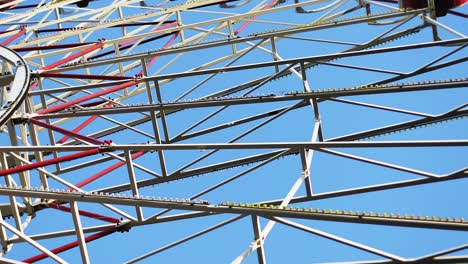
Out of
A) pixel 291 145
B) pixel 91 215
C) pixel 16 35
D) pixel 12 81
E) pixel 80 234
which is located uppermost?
pixel 16 35

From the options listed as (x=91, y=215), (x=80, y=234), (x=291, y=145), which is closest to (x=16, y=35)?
(x=91, y=215)

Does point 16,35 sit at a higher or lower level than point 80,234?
higher

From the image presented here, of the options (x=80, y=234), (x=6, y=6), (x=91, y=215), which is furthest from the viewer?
(x=6, y=6)


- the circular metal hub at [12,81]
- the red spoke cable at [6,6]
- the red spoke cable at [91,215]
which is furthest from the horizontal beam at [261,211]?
the red spoke cable at [6,6]

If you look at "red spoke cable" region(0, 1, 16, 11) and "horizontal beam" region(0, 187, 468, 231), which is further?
"red spoke cable" region(0, 1, 16, 11)

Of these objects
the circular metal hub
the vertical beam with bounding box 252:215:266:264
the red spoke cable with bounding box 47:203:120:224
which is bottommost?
the red spoke cable with bounding box 47:203:120:224

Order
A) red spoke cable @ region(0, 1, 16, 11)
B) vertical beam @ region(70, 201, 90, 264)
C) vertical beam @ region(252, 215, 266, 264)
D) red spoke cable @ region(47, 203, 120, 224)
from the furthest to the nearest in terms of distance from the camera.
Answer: red spoke cable @ region(0, 1, 16, 11), red spoke cable @ region(47, 203, 120, 224), vertical beam @ region(70, 201, 90, 264), vertical beam @ region(252, 215, 266, 264)

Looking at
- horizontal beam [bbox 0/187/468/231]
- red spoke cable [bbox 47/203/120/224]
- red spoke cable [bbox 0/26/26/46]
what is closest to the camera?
horizontal beam [bbox 0/187/468/231]

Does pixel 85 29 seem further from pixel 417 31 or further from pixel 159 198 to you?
pixel 159 198

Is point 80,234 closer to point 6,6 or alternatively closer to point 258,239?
point 258,239

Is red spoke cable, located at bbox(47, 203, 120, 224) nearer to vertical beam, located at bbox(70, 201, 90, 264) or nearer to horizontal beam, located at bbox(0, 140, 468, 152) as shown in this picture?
horizontal beam, located at bbox(0, 140, 468, 152)

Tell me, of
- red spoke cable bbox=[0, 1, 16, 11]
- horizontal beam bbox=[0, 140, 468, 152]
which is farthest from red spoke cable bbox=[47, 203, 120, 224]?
red spoke cable bbox=[0, 1, 16, 11]

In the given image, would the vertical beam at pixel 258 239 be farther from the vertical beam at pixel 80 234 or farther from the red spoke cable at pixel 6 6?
the red spoke cable at pixel 6 6

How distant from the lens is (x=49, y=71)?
2744 centimetres
